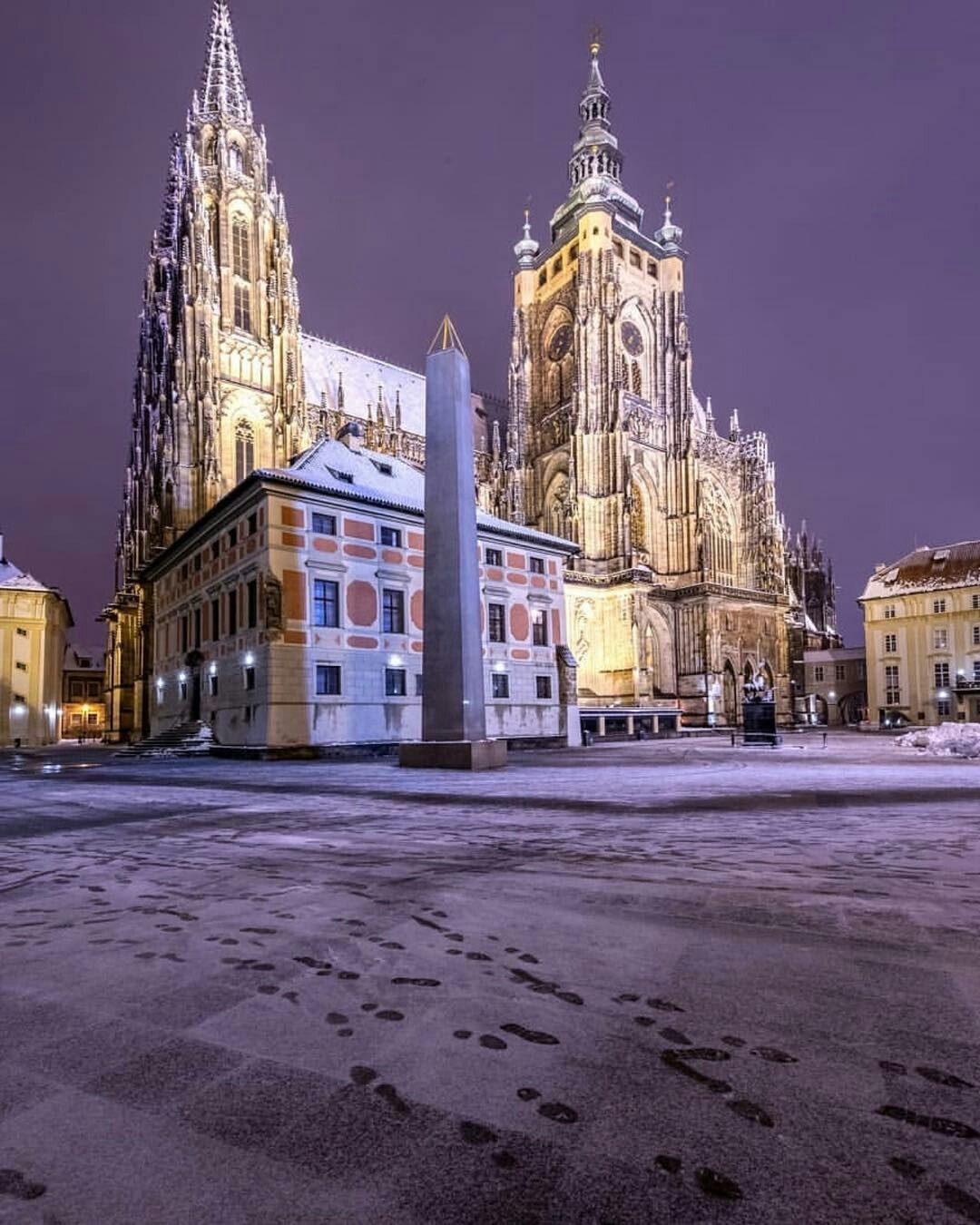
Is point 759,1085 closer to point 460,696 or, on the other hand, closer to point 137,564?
point 460,696

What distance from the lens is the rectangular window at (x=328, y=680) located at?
28859 millimetres

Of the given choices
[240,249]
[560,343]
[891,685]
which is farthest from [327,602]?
[891,685]

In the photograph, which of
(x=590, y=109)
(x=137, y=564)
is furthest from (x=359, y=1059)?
(x=590, y=109)

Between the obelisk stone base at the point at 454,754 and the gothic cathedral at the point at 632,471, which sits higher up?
the gothic cathedral at the point at 632,471

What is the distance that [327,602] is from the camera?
29531mm

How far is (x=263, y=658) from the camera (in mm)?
27797

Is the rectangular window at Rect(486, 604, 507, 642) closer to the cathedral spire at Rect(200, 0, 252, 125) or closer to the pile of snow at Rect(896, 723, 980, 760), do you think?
the pile of snow at Rect(896, 723, 980, 760)

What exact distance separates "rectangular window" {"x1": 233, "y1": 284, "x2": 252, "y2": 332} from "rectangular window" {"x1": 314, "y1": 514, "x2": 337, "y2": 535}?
29660 millimetres

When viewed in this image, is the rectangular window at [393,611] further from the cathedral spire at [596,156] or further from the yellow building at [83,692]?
the yellow building at [83,692]

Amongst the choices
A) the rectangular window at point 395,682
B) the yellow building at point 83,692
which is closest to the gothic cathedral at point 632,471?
the rectangular window at point 395,682

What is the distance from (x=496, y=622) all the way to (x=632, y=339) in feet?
144

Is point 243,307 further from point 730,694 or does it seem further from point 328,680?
point 730,694

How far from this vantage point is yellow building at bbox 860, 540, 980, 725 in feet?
195

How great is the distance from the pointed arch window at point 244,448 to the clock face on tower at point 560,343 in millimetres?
32138
